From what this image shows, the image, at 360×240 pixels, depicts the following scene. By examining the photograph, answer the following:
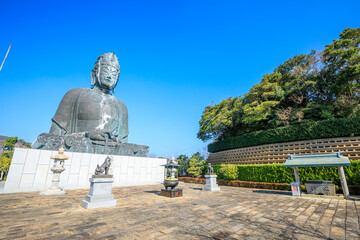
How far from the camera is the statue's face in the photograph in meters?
15.9

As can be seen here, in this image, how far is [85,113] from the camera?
1412 centimetres

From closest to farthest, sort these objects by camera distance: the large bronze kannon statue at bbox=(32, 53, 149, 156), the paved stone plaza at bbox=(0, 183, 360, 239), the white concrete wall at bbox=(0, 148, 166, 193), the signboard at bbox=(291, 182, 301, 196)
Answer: the paved stone plaza at bbox=(0, 183, 360, 239) < the white concrete wall at bbox=(0, 148, 166, 193) < the signboard at bbox=(291, 182, 301, 196) < the large bronze kannon statue at bbox=(32, 53, 149, 156)

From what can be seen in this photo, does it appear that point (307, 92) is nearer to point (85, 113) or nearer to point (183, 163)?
point (183, 163)

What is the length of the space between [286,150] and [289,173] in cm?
540

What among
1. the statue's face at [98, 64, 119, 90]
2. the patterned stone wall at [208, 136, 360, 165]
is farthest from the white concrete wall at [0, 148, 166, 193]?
the patterned stone wall at [208, 136, 360, 165]

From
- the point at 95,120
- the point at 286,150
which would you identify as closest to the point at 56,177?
the point at 95,120

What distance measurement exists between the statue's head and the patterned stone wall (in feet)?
62.0

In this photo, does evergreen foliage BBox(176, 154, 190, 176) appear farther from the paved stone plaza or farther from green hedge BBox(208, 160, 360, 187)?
the paved stone plaza

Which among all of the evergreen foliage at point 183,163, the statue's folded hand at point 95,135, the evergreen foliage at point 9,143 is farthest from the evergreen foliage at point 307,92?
the evergreen foliage at point 9,143

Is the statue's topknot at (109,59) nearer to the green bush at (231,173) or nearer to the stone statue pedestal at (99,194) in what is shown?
the stone statue pedestal at (99,194)

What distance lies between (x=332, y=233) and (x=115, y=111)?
1622 cm

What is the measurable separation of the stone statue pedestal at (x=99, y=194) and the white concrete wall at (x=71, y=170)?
633 cm

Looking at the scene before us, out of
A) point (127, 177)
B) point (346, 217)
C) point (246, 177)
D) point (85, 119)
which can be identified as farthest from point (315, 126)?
point (85, 119)

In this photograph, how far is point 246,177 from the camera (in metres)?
16.9
